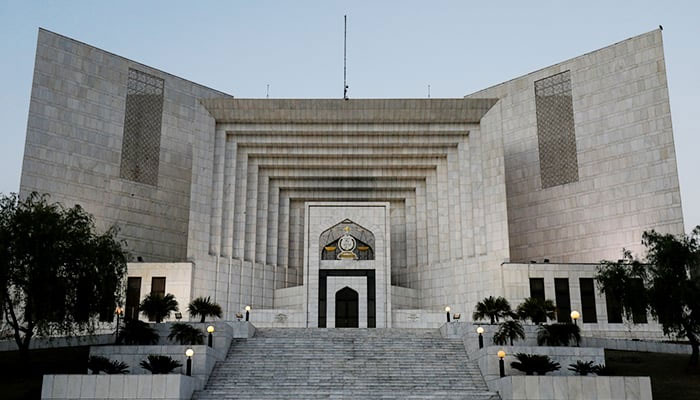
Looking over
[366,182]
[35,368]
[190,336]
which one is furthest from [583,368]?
[366,182]

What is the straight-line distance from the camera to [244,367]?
26.6 meters

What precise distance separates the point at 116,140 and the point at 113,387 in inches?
922

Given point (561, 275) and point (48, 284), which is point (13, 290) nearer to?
point (48, 284)

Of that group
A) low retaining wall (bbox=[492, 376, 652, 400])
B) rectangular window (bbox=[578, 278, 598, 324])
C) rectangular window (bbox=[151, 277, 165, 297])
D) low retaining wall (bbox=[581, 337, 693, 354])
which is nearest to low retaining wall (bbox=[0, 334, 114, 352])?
rectangular window (bbox=[151, 277, 165, 297])

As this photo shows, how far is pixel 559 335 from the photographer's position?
92.6 feet

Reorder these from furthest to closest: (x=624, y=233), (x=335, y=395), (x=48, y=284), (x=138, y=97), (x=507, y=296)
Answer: (x=138, y=97) < (x=624, y=233) < (x=507, y=296) < (x=48, y=284) < (x=335, y=395)

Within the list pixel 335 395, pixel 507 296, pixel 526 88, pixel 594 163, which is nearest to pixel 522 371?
pixel 335 395

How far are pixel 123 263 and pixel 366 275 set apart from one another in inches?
556

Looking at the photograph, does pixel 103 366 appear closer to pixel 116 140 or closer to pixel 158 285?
pixel 158 285

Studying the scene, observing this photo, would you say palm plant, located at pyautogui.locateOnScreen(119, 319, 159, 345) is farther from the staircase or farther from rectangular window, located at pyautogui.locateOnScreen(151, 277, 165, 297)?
rectangular window, located at pyautogui.locateOnScreen(151, 277, 165, 297)

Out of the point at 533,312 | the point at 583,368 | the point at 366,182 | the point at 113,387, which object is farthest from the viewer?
the point at 366,182

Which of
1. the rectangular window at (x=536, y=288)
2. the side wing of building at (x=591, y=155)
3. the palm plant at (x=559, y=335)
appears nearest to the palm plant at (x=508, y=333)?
the palm plant at (x=559, y=335)

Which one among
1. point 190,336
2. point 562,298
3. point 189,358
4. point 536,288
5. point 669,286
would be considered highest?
point 536,288

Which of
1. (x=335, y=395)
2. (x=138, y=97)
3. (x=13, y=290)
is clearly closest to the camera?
(x=335, y=395)
